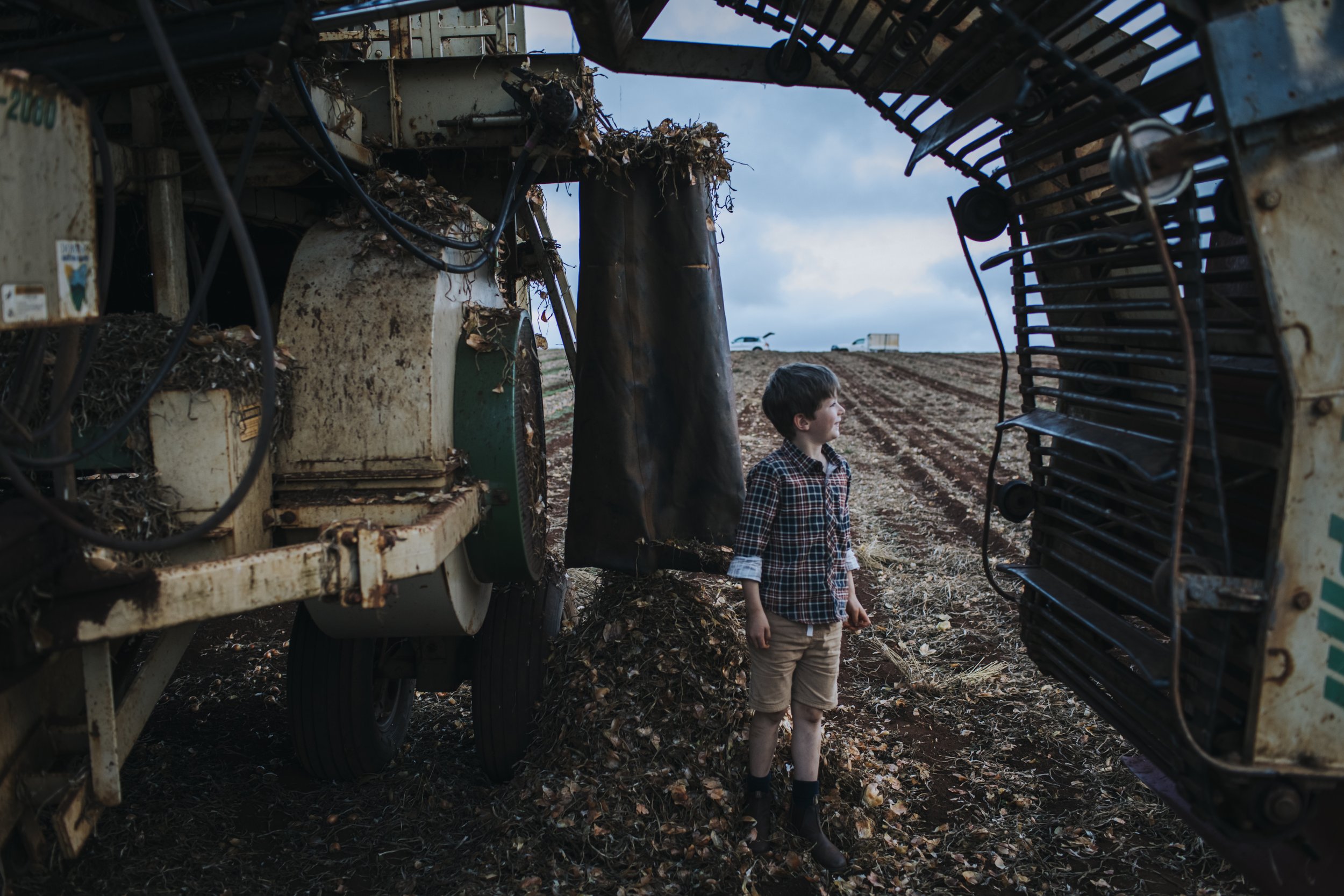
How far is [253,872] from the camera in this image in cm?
315

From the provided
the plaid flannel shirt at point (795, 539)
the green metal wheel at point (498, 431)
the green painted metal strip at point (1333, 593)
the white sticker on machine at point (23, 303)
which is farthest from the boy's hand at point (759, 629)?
the white sticker on machine at point (23, 303)

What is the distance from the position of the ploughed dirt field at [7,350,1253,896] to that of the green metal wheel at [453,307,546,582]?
2.59 feet

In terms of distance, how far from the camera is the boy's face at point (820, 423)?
306cm

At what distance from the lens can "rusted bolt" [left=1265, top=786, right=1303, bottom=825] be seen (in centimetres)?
198

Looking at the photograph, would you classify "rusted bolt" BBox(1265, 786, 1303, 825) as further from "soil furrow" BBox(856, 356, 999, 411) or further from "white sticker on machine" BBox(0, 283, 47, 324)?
"soil furrow" BBox(856, 356, 999, 411)

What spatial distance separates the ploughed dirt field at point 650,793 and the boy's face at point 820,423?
1208 millimetres

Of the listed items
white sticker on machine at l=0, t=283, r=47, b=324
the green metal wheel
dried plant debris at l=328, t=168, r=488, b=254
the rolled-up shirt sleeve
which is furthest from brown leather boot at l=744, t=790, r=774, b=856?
white sticker on machine at l=0, t=283, r=47, b=324

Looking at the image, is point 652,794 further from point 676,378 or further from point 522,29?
point 522,29

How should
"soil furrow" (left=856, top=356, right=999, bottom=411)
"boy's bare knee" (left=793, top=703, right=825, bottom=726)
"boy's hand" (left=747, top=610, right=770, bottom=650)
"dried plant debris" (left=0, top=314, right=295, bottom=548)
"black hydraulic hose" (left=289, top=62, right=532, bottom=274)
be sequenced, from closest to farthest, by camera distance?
1. "dried plant debris" (left=0, top=314, right=295, bottom=548)
2. "black hydraulic hose" (left=289, top=62, right=532, bottom=274)
3. "boy's hand" (left=747, top=610, right=770, bottom=650)
4. "boy's bare knee" (left=793, top=703, right=825, bottom=726)
5. "soil furrow" (left=856, top=356, right=999, bottom=411)

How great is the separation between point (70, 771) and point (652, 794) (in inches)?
71.3

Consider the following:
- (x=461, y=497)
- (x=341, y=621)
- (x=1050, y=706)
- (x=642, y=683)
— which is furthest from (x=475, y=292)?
(x=1050, y=706)

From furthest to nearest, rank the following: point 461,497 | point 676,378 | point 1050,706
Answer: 1. point 1050,706
2. point 676,378
3. point 461,497

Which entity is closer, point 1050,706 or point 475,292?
point 475,292

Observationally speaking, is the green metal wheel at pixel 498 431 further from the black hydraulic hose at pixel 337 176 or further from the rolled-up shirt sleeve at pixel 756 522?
the rolled-up shirt sleeve at pixel 756 522
